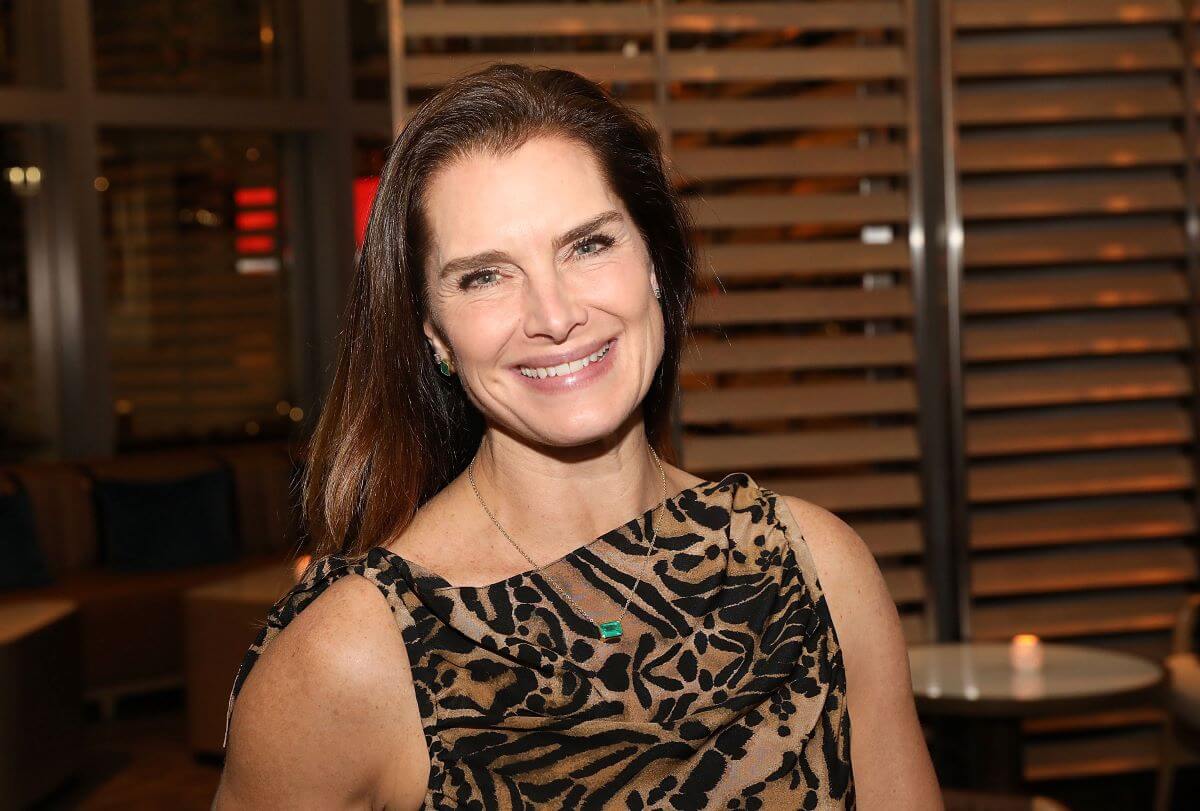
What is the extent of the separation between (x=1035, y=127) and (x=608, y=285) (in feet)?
10.7

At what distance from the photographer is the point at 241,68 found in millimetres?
8297

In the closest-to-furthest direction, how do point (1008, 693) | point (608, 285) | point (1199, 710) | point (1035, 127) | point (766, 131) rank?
point (608, 285), point (1008, 693), point (1199, 710), point (1035, 127), point (766, 131)

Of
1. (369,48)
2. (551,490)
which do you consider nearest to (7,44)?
(369,48)

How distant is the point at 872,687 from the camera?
162 cm

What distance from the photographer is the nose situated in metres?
1.41

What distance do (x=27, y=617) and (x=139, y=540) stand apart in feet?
4.97

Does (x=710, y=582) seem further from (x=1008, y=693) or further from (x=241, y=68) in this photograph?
(x=241, y=68)

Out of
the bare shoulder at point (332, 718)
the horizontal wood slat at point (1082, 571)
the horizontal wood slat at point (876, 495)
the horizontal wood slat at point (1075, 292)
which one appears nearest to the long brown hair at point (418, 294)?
the bare shoulder at point (332, 718)

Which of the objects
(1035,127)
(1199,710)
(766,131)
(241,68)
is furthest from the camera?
(241,68)

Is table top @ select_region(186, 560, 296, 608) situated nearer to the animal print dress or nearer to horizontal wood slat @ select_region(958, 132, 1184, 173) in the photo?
horizontal wood slat @ select_region(958, 132, 1184, 173)

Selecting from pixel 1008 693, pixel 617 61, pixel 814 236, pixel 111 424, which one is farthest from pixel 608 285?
pixel 111 424

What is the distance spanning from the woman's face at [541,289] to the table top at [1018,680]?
7.25 ft

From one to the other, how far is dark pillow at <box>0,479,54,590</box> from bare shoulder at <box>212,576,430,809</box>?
5.32 meters

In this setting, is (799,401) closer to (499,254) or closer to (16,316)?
(499,254)
